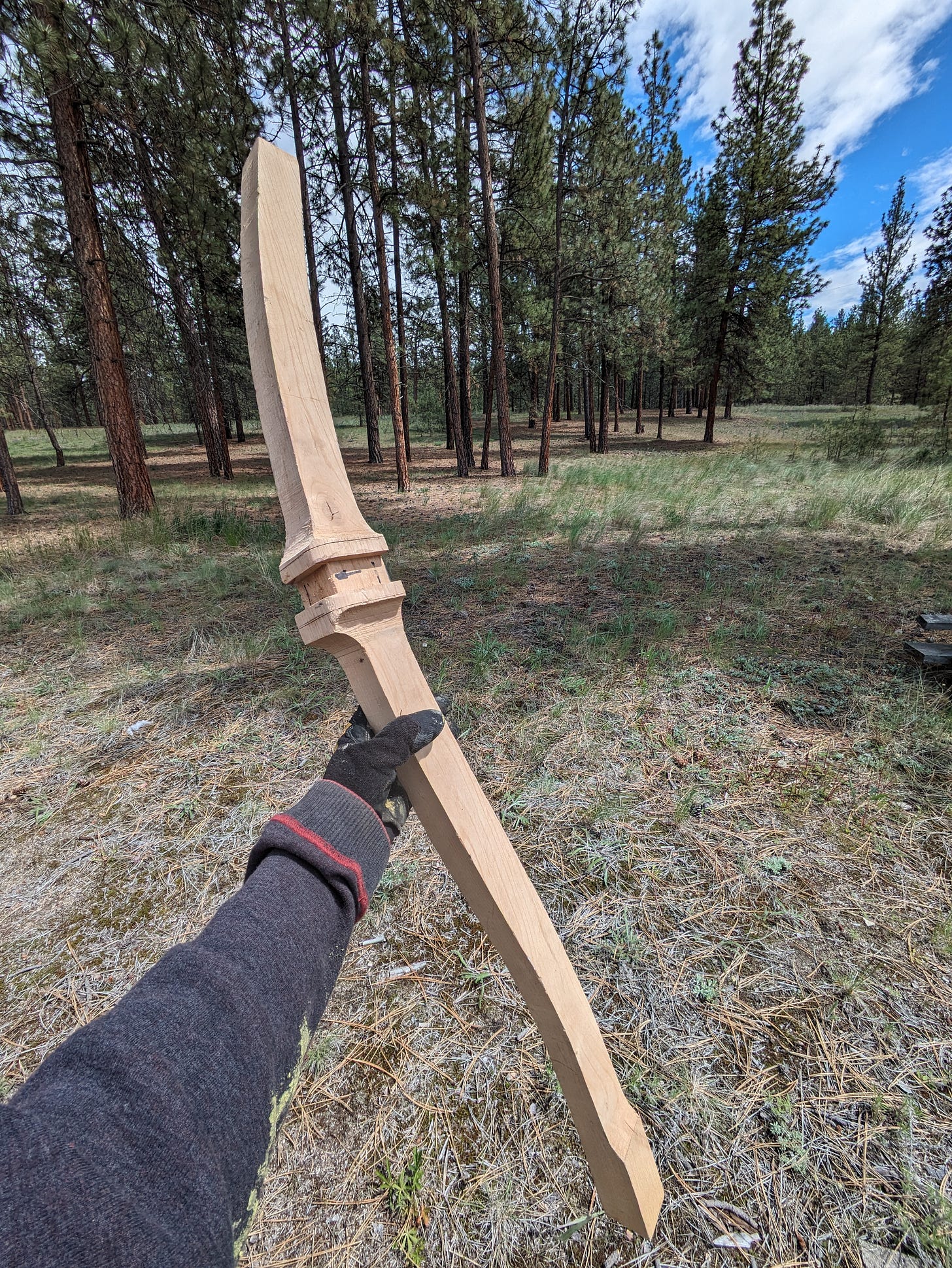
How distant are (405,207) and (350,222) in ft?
5.70

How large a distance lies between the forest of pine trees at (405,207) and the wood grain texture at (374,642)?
553 centimetres

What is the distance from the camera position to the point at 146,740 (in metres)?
2.65

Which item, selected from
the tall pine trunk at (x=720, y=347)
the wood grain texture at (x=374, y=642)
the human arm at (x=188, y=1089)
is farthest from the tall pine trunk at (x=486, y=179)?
the human arm at (x=188, y=1089)

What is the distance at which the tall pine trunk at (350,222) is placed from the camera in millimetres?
8844

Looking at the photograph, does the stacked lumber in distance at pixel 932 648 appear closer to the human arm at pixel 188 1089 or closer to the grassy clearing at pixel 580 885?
the grassy clearing at pixel 580 885

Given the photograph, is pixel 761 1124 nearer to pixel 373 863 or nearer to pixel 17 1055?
pixel 373 863

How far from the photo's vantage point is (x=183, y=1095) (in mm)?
494

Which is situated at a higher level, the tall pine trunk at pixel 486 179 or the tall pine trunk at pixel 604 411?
the tall pine trunk at pixel 486 179

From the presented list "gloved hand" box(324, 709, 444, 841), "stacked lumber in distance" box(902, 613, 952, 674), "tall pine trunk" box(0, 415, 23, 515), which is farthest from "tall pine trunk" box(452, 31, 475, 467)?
"gloved hand" box(324, 709, 444, 841)

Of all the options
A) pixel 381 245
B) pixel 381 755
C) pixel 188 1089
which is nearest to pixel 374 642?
pixel 381 755

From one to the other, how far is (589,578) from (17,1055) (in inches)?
167

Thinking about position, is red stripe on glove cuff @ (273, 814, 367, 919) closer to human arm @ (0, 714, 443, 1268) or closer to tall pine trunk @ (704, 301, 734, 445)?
human arm @ (0, 714, 443, 1268)

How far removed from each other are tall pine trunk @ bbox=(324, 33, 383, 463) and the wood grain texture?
960 centimetres

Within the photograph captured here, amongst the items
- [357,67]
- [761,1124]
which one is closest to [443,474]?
[357,67]
